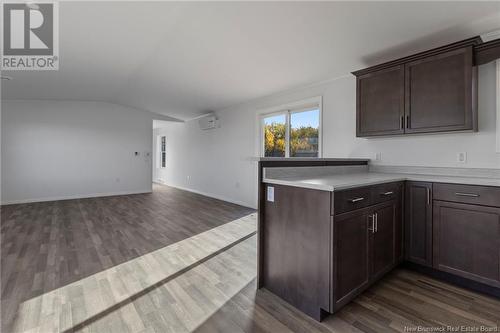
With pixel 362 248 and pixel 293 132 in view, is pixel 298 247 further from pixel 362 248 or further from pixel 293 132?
pixel 293 132

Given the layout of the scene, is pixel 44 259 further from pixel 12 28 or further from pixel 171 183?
pixel 171 183

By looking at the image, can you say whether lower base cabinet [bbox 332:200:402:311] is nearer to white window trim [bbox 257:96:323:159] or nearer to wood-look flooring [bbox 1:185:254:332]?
white window trim [bbox 257:96:323:159]

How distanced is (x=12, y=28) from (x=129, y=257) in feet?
9.09

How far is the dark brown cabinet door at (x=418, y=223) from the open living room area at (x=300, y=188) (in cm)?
1

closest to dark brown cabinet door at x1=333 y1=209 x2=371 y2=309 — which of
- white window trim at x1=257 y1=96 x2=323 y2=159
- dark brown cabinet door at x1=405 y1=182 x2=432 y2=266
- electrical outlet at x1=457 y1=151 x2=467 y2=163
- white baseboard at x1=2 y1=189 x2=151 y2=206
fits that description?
dark brown cabinet door at x1=405 y1=182 x2=432 y2=266

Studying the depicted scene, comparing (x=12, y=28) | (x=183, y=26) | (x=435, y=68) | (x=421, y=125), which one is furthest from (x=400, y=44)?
(x=12, y=28)

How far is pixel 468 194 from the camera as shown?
2.05m

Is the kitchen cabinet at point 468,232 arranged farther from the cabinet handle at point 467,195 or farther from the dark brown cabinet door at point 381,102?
the dark brown cabinet door at point 381,102

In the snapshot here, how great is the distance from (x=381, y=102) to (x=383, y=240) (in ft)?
5.22

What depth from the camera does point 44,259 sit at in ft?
8.66

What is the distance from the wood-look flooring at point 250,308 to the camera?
1629 mm

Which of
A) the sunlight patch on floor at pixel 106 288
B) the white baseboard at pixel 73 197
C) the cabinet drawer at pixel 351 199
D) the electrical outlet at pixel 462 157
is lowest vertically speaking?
the sunlight patch on floor at pixel 106 288

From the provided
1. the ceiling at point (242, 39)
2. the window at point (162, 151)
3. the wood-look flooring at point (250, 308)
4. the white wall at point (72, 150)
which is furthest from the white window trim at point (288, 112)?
the window at point (162, 151)

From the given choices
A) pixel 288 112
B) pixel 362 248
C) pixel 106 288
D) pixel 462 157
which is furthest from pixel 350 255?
pixel 288 112
